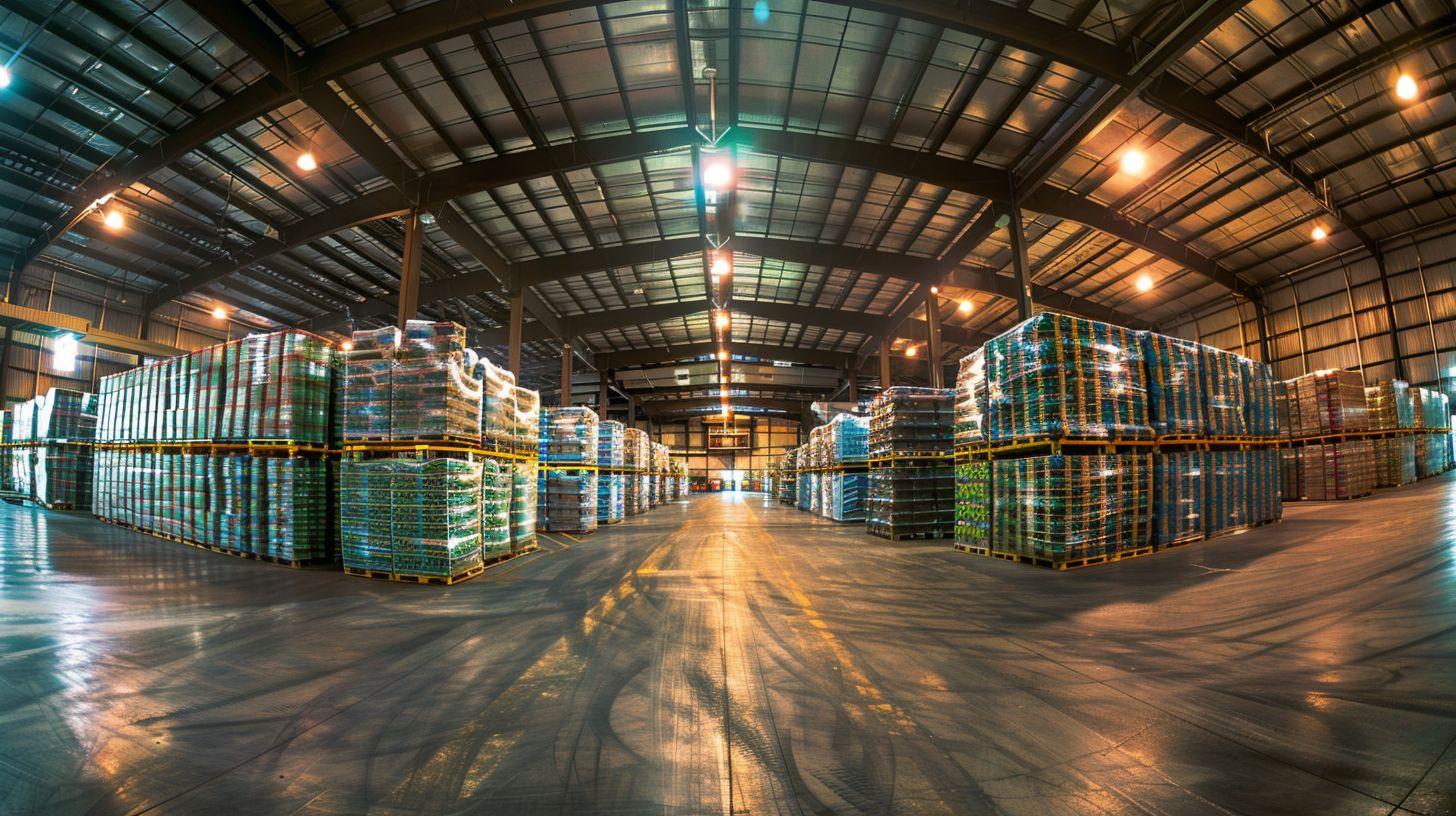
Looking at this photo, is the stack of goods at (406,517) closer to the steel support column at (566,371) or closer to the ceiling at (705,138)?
the ceiling at (705,138)

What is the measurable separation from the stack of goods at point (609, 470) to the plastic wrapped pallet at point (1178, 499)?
1192 cm

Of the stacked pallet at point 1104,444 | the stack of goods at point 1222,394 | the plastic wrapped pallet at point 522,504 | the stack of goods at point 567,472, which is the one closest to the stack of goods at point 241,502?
the plastic wrapped pallet at point 522,504

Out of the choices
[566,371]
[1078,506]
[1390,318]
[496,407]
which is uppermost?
[1390,318]

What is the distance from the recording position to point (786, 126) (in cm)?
1306

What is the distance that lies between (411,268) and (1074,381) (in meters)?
13.9

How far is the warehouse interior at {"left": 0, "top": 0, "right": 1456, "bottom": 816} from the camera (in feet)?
8.14

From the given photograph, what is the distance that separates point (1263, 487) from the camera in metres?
8.33

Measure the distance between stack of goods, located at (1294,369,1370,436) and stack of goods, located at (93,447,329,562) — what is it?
1803 cm

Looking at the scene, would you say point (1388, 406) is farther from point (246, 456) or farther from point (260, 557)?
point (246, 456)

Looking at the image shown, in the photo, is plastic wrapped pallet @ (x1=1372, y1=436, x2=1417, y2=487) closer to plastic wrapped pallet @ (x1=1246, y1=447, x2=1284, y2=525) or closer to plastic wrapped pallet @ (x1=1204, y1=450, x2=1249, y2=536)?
plastic wrapped pallet @ (x1=1246, y1=447, x2=1284, y2=525)

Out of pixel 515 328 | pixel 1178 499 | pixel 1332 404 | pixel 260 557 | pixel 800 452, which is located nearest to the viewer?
pixel 260 557

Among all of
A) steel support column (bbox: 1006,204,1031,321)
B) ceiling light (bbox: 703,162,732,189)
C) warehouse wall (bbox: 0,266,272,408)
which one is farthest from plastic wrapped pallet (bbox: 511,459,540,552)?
warehouse wall (bbox: 0,266,272,408)

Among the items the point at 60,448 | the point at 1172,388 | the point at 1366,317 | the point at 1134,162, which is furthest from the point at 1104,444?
the point at 1366,317

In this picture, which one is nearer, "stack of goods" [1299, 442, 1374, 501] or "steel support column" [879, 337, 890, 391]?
"stack of goods" [1299, 442, 1374, 501]
